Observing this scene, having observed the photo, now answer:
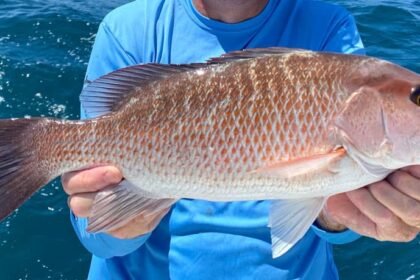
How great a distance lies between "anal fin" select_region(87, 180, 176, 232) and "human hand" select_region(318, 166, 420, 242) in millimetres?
520

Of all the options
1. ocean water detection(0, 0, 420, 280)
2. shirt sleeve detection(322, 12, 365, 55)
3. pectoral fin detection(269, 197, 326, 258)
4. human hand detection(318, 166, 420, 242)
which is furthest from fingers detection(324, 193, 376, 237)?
ocean water detection(0, 0, 420, 280)

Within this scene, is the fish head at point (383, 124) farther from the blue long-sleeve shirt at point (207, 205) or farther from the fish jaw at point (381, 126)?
the blue long-sleeve shirt at point (207, 205)

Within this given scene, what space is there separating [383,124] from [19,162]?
105cm

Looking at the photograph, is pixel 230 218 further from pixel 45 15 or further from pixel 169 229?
pixel 45 15

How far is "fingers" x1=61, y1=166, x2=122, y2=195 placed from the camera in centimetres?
164

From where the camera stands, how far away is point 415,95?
1.49m

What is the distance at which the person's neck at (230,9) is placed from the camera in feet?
6.88

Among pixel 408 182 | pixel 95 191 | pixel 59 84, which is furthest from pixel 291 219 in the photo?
pixel 59 84

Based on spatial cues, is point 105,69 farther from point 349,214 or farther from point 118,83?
point 349,214

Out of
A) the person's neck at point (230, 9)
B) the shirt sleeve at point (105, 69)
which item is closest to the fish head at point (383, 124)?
the person's neck at point (230, 9)

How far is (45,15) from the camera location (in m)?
6.62

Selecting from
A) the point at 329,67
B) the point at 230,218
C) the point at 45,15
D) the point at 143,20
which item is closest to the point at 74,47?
the point at 45,15

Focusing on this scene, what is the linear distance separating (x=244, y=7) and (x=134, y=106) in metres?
0.68

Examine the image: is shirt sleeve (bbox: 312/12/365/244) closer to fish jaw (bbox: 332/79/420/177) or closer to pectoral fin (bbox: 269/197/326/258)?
pectoral fin (bbox: 269/197/326/258)
